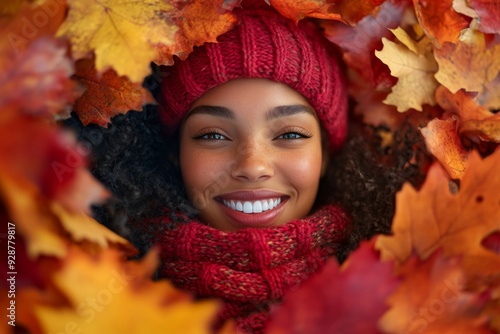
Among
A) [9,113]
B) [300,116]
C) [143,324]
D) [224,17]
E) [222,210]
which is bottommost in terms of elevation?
[143,324]

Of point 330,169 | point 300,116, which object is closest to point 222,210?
point 300,116

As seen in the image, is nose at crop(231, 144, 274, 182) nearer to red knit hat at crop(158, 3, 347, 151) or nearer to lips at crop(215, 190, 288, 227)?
lips at crop(215, 190, 288, 227)

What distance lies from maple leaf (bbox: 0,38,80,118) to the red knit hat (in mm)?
523

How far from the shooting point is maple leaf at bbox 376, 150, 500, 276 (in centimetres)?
105

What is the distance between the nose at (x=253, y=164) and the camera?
1.36 metres

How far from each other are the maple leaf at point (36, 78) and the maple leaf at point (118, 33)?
0.15m

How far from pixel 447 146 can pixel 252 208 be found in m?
0.50

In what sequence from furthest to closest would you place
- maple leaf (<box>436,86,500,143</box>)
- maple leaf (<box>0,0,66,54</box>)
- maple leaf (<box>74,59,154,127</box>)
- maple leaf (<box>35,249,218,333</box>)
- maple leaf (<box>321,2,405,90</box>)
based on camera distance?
maple leaf (<box>321,2,405,90</box>) → maple leaf (<box>436,86,500,143</box>) → maple leaf (<box>74,59,154,127</box>) → maple leaf (<box>0,0,66,54</box>) → maple leaf (<box>35,249,218,333</box>)

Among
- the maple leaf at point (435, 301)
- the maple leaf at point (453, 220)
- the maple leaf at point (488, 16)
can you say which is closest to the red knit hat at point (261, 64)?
the maple leaf at point (488, 16)

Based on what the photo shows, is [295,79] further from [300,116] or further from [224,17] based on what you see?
[224,17]

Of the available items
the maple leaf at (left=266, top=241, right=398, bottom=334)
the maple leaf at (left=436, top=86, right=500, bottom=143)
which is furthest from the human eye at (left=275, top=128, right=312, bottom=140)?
the maple leaf at (left=266, top=241, right=398, bottom=334)

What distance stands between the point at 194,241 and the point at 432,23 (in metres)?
0.83

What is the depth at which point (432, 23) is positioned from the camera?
1456mm

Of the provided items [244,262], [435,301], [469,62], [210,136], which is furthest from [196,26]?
[435,301]
